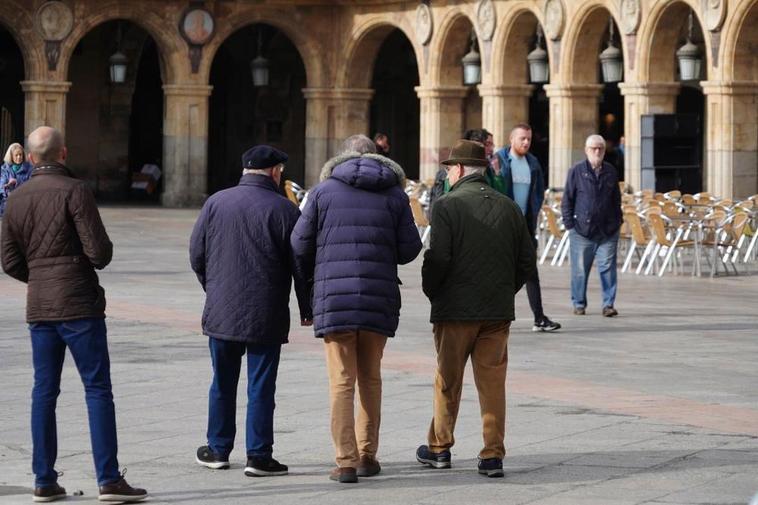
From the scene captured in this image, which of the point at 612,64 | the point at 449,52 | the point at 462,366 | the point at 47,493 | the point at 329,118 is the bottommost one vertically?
the point at 47,493

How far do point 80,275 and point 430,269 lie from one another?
164cm

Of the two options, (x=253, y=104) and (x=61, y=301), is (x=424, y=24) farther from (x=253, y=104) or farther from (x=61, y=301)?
(x=61, y=301)

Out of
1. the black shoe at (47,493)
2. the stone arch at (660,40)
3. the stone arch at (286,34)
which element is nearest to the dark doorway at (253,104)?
the stone arch at (286,34)

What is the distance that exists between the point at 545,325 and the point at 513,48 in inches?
751

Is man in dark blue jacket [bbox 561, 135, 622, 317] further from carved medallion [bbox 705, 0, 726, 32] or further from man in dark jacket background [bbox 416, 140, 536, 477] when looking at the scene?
carved medallion [bbox 705, 0, 726, 32]

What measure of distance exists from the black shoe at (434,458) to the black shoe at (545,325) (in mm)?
6122

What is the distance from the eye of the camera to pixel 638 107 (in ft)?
96.0

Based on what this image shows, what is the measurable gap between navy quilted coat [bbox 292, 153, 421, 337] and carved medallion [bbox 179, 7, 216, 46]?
29.3 meters

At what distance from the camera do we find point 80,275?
7.88 meters

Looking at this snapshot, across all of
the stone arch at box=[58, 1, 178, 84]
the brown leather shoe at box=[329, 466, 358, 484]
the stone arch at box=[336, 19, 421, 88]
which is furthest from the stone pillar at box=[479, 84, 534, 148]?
the brown leather shoe at box=[329, 466, 358, 484]

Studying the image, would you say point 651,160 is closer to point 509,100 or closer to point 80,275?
point 509,100

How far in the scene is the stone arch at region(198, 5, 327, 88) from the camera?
3775cm

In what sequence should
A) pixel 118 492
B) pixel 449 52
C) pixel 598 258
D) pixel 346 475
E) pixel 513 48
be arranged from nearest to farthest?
pixel 118 492 → pixel 346 475 → pixel 598 258 → pixel 513 48 → pixel 449 52

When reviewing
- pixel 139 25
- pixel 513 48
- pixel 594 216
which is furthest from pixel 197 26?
pixel 594 216
